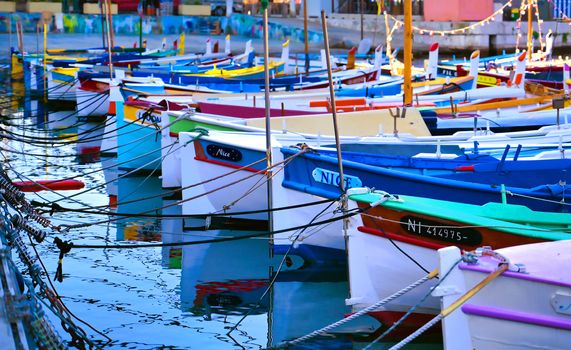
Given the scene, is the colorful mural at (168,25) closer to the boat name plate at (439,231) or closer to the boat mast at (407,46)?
the boat mast at (407,46)

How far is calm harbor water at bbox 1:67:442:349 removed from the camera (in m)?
9.26

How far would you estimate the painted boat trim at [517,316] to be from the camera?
263 inches

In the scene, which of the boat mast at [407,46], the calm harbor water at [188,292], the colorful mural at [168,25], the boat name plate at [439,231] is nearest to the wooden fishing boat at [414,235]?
the boat name plate at [439,231]

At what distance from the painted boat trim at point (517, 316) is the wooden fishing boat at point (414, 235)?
171 centimetres

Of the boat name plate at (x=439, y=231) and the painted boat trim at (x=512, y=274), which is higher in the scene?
the painted boat trim at (x=512, y=274)

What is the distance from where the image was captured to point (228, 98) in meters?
19.2

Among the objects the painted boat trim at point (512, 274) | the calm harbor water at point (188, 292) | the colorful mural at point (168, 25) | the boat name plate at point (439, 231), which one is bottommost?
the calm harbor water at point (188, 292)

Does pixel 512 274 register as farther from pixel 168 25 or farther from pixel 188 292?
pixel 168 25

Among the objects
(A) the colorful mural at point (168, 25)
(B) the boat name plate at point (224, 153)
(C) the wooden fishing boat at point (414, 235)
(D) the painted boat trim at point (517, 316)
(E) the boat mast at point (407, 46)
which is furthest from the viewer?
(A) the colorful mural at point (168, 25)

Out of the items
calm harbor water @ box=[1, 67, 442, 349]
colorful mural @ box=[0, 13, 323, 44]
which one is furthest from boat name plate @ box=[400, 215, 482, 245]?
colorful mural @ box=[0, 13, 323, 44]

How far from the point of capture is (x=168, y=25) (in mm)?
Result: 47906

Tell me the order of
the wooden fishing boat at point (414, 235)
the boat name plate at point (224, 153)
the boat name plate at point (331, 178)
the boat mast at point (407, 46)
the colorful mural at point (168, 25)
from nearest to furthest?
the wooden fishing boat at point (414, 235) → the boat name plate at point (331, 178) → the boat name plate at point (224, 153) → the boat mast at point (407, 46) → the colorful mural at point (168, 25)

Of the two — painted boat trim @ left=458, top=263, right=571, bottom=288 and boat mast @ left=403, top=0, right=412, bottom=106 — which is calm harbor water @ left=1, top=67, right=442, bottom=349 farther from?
boat mast @ left=403, top=0, right=412, bottom=106

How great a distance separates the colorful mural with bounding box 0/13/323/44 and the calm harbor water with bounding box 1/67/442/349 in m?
33.6
